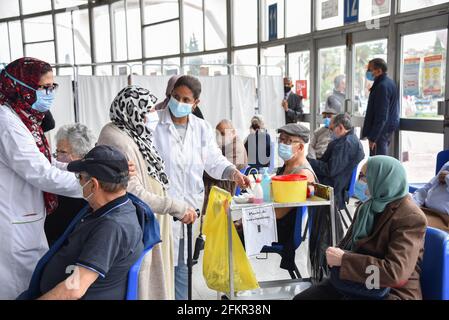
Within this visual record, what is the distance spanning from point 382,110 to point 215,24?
15.0 ft

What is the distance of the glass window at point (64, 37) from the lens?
1113cm

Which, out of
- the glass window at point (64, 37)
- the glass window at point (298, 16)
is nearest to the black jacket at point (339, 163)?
the glass window at point (298, 16)

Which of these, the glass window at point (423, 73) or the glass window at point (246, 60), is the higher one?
the glass window at point (246, 60)

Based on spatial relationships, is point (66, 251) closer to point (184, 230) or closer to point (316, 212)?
point (184, 230)

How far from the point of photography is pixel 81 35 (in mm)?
11555

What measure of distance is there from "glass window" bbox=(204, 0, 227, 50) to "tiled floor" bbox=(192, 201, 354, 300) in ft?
17.7

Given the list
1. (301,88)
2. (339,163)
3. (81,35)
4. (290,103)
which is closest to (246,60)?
(301,88)

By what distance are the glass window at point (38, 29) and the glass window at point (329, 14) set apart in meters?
7.44

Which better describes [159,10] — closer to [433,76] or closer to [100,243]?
[433,76]

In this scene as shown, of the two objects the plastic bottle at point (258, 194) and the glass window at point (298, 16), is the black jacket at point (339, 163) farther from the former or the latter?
the glass window at point (298, 16)

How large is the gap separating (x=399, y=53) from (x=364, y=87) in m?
0.80

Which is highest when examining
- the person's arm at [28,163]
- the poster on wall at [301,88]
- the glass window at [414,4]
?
the glass window at [414,4]

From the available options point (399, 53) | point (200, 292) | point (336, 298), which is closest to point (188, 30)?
point (399, 53)

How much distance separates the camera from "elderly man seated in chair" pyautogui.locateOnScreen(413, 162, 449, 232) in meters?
2.72
